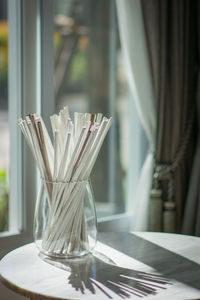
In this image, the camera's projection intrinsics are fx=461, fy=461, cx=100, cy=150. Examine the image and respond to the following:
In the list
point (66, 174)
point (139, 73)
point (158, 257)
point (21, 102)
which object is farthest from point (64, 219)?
point (139, 73)

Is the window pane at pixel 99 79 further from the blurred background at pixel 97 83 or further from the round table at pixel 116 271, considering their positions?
the round table at pixel 116 271

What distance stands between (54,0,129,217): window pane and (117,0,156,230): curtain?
0.46 ft

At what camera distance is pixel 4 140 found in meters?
1.98

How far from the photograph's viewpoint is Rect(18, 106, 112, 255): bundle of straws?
1.16 metres

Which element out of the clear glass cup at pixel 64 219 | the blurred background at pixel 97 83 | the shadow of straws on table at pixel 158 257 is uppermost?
the blurred background at pixel 97 83

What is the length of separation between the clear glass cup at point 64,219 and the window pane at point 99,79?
0.78 meters

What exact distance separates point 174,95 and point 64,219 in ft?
3.15

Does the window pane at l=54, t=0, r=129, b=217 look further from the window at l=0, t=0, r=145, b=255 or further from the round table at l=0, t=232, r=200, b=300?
the round table at l=0, t=232, r=200, b=300

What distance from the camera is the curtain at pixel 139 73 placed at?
1.84m

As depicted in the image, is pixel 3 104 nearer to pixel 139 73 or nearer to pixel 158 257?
pixel 139 73

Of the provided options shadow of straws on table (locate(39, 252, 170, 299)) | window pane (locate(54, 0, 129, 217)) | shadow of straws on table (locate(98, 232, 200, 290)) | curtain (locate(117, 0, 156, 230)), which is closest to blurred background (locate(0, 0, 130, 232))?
window pane (locate(54, 0, 129, 217))

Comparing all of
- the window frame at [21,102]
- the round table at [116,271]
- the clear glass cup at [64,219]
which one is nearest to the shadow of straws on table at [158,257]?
the round table at [116,271]

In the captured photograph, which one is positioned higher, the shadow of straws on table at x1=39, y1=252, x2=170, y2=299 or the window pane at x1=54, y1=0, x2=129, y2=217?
the window pane at x1=54, y1=0, x2=129, y2=217

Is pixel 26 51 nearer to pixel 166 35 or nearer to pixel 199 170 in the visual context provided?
pixel 166 35
